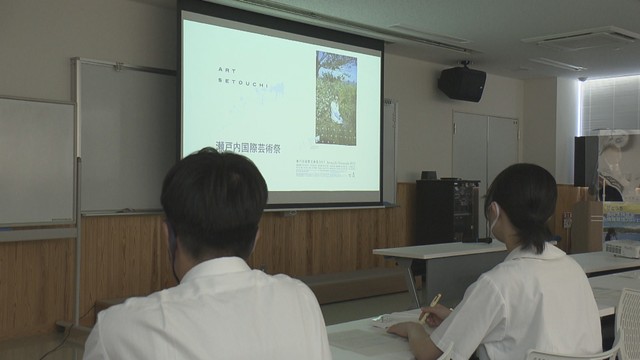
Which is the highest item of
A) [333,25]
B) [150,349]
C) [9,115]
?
Result: [333,25]

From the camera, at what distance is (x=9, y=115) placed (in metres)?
4.58

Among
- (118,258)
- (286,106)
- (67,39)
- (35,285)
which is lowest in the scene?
(35,285)

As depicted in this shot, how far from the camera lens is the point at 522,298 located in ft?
6.58

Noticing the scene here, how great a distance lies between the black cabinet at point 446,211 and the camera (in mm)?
7617

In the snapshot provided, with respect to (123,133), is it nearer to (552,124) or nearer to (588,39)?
(588,39)

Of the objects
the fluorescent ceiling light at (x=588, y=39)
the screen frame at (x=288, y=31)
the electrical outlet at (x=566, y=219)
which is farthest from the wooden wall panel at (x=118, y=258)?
the electrical outlet at (x=566, y=219)

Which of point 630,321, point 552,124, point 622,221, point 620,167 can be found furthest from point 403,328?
point 552,124

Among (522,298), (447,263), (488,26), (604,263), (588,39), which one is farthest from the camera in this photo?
(588,39)

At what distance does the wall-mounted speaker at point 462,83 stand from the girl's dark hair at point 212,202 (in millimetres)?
7059

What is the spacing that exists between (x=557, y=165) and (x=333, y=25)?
4701 millimetres

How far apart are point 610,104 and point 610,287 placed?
6.76 meters

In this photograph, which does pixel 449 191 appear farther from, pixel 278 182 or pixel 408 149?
pixel 278 182

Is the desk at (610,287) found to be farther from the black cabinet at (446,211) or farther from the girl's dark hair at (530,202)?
the black cabinet at (446,211)

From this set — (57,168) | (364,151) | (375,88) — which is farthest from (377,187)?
(57,168)
